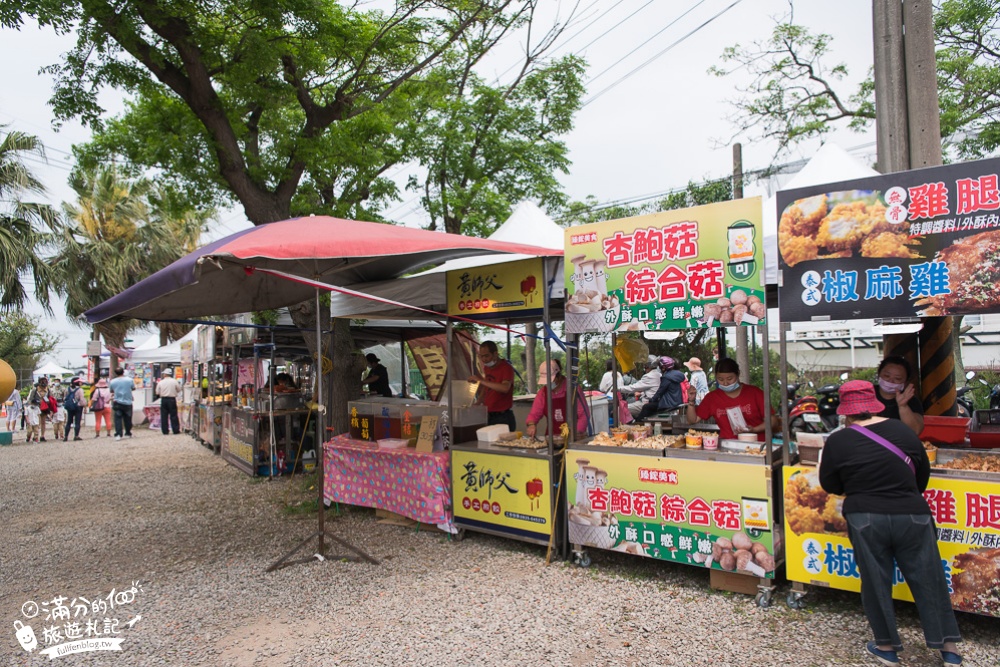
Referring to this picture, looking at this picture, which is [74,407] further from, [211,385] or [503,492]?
[503,492]

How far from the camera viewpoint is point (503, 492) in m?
5.50

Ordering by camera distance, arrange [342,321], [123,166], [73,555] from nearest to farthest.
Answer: [73,555] < [342,321] < [123,166]

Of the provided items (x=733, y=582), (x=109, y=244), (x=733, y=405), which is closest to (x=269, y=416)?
(x=733, y=405)

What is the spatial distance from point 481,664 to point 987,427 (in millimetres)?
3883

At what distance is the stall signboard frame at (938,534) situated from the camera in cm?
347

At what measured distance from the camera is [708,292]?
4375 millimetres

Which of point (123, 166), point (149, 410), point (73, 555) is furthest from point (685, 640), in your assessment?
point (149, 410)

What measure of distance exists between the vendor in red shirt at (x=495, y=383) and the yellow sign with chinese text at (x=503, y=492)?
0.86 meters

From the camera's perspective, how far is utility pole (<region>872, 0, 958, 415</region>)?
4.96 meters

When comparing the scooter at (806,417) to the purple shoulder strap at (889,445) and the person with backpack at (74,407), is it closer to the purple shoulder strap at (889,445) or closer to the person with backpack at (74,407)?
the purple shoulder strap at (889,445)

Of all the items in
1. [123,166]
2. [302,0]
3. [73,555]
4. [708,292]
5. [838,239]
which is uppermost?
[302,0]

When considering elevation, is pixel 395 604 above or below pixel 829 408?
below

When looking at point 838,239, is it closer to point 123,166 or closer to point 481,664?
point 481,664

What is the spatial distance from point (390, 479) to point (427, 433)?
67cm
